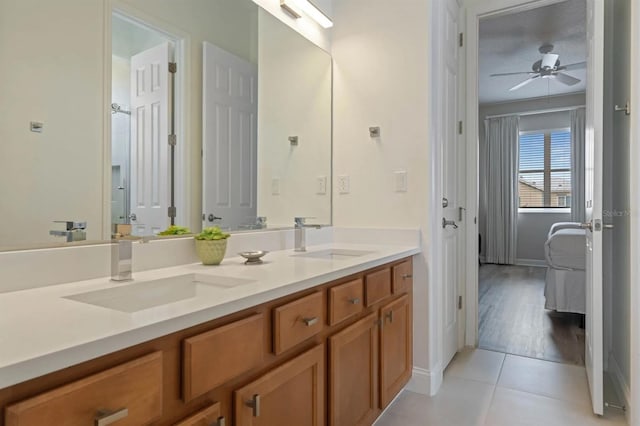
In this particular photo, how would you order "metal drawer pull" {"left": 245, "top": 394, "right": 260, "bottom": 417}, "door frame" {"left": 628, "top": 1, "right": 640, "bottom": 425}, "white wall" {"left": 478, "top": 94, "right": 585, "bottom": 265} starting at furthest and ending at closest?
"white wall" {"left": 478, "top": 94, "right": 585, "bottom": 265} < "door frame" {"left": 628, "top": 1, "right": 640, "bottom": 425} < "metal drawer pull" {"left": 245, "top": 394, "right": 260, "bottom": 417}

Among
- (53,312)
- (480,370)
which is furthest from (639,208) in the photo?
(53,312)

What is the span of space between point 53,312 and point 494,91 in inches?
254

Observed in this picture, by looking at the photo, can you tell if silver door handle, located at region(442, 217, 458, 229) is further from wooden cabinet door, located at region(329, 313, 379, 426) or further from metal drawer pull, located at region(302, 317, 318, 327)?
metal drawer pull, located at region(302, 317, 318, 327)

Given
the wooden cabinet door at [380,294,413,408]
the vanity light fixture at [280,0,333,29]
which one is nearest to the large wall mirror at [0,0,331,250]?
the vanity light fixture at [280,0,333,29]

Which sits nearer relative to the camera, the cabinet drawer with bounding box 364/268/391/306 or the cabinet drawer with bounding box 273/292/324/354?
the cabinet drawer with bounding box 273/292/324/354

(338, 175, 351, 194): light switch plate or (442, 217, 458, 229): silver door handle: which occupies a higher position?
(338, 175, 351, 194): light switch plate

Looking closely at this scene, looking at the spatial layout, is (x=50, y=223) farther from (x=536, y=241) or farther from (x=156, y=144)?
(x=536, y=241)

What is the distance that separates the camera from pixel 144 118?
4.81ft

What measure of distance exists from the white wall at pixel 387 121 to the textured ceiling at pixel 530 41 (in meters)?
1.21

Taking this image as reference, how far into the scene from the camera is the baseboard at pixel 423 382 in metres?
2.15

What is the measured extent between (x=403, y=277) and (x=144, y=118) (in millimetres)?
1375

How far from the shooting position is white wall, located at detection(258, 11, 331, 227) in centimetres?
214

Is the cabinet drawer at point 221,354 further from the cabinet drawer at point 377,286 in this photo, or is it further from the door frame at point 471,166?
the door frame at point 471,166

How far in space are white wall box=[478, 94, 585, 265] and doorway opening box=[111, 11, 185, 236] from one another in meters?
6.19
